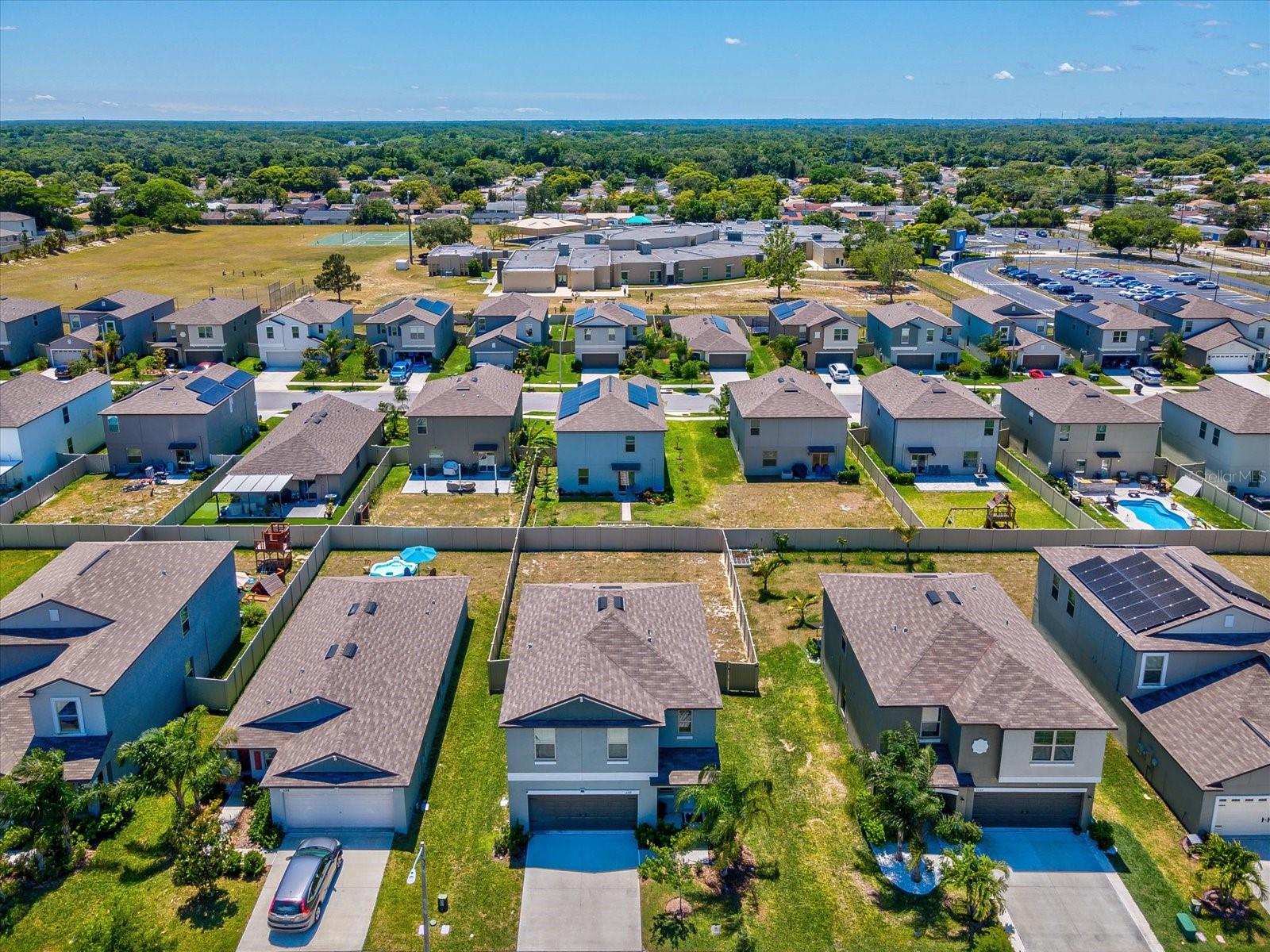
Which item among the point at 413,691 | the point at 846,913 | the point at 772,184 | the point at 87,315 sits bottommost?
the point at 846,913

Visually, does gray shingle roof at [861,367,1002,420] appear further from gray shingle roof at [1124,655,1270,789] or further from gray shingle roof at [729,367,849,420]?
gray shingle roof at [1124,655,1270,789]

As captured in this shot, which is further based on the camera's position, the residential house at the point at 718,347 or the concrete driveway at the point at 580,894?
the residential house at the point at 718,347

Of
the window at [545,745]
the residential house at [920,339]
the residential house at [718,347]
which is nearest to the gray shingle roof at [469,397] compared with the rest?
the residential house at [718,347]

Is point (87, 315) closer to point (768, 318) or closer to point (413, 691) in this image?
point (768, 318)

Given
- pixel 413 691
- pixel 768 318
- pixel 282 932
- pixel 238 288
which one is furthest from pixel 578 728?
pixel 238 288

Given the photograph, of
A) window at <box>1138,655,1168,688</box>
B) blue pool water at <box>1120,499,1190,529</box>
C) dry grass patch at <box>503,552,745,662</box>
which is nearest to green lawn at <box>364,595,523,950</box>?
dry grass patch at <box>503,552,745,662</box>

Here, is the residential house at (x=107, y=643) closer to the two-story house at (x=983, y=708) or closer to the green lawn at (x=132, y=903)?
the green lawn at (x=132, y=903)
